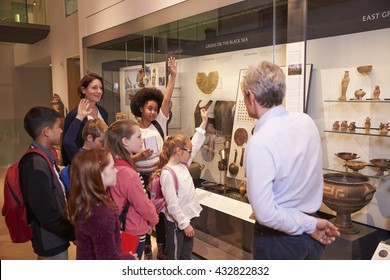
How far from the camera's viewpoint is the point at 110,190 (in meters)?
2.14

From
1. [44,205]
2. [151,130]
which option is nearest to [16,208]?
[44,205]

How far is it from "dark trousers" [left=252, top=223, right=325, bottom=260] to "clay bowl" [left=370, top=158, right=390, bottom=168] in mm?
1662

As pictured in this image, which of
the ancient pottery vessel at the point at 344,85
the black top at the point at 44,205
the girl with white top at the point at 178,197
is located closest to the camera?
the black top at the point at 44,205

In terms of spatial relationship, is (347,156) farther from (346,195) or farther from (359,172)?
(346,195)

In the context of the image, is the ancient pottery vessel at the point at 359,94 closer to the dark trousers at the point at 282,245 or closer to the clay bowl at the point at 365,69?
the clay bowl at the point at 365,69

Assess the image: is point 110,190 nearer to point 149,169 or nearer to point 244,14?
point 149,169

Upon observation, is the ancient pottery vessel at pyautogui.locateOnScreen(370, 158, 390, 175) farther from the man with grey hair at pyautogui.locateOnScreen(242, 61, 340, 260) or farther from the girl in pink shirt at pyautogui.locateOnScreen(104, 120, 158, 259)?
the girl in pink shirt at pyautogui.locateOnScreen(104, 120, 158, 259)

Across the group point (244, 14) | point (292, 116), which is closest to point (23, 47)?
point (244, 14)

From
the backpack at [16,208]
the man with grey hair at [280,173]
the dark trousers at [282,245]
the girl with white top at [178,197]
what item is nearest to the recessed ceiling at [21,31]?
the girl with white top at [178,197]

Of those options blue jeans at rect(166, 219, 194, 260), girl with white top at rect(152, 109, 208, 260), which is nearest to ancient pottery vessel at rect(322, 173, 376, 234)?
girl with white top at rect(152, 109, 208, 260)

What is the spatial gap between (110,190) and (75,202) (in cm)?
47

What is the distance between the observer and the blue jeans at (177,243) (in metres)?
2.78

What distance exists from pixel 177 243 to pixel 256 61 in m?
1.91

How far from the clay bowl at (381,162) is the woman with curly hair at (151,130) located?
1856 millimetres
